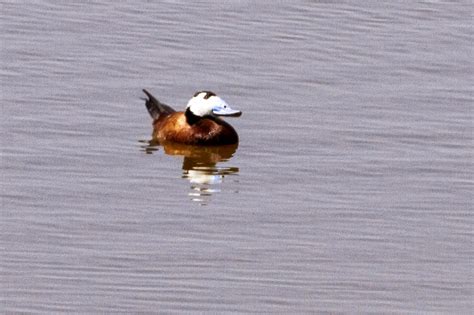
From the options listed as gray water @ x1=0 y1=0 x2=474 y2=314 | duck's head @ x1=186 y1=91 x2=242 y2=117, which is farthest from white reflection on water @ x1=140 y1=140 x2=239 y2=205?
duck's head @ x1=186 y1=91 x2=242 y2=117

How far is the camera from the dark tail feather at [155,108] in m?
18.2

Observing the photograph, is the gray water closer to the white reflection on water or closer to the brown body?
the white reflection on water

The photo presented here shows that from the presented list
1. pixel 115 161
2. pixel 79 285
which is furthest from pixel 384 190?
pixel 79 285

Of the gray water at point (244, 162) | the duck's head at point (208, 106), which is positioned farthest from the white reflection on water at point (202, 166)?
the duck's head at point (208, 106)

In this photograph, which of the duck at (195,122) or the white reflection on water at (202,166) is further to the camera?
the duck at (195,122)

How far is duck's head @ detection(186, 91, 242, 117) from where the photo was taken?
17.7 m

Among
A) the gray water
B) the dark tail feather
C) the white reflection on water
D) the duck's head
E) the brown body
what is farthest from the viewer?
the dark tail feather

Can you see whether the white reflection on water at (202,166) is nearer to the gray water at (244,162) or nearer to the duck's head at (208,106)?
the gray water at (244,162)

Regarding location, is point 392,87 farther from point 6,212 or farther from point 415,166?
point 6,212

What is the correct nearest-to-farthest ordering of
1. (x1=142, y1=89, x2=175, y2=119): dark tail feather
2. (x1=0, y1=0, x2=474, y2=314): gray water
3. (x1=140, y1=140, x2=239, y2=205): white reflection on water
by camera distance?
(x1=0, y1=0, x2=474, y2=314): gray water, (x1=140, y1=140, x2=239, y2=205): white reflection on water, (x1=142, y1=89, x2=175, y2=119): dark tail feather

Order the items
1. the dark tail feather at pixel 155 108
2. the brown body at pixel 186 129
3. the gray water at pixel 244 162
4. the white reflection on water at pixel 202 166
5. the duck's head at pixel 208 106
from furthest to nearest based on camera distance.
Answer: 1. the dark tail feather at pixel 155 108
2. the brown body at pixel 186 129
3. the duck's head at pixel 208 106
4. the white reflection on water at pixel 202 166
5. the gray water at pixel 244 162

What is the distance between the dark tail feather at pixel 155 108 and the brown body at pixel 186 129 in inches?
2.9

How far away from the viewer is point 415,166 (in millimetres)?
16141

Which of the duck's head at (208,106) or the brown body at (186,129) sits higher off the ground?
the duck's head at (208,106)
